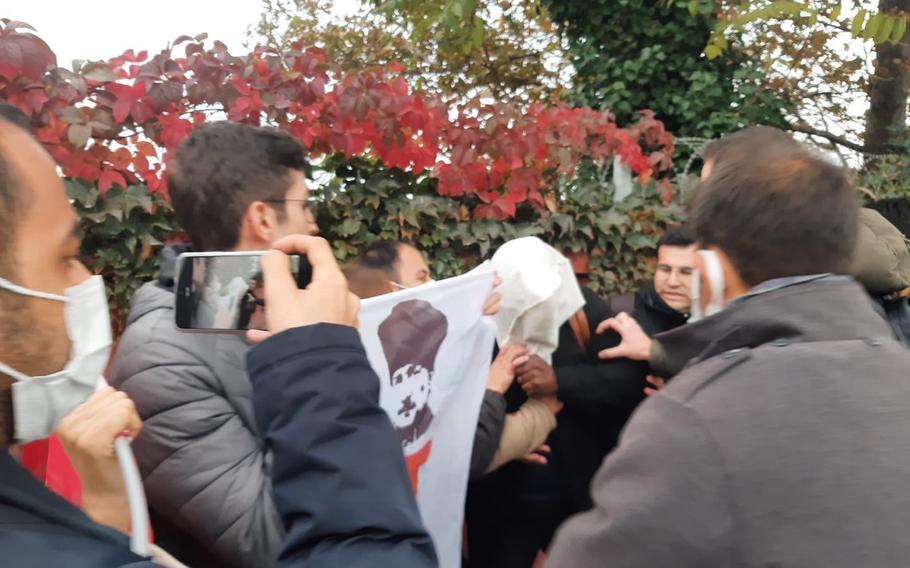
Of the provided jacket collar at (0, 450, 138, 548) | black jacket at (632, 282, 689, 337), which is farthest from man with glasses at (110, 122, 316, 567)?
black jacket at (632, 282, 689, 337)

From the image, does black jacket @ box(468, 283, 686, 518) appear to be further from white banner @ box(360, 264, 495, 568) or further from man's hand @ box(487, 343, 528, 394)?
white banner @ box(360, 264, 495, 568)

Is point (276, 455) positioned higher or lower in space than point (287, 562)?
higher

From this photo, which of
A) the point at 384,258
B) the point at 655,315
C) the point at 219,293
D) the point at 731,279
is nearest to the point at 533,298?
the point at 384,258

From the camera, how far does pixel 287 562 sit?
1024mm

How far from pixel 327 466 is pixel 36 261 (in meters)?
0.48

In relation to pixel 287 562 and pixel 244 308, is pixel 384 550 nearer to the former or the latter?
pixel 287 562

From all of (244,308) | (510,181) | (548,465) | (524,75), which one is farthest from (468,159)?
(524,75)

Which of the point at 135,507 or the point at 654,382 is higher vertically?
the point at 135,507

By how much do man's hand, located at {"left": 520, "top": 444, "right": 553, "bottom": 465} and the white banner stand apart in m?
0.41

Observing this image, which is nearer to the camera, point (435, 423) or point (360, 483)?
point (360, 483)

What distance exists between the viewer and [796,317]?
53.1 inches

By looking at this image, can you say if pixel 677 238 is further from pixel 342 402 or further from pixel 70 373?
pixel 70 373

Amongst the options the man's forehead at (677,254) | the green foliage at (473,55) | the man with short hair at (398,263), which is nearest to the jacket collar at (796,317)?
the man with short hair at (398,263)

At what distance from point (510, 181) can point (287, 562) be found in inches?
127
